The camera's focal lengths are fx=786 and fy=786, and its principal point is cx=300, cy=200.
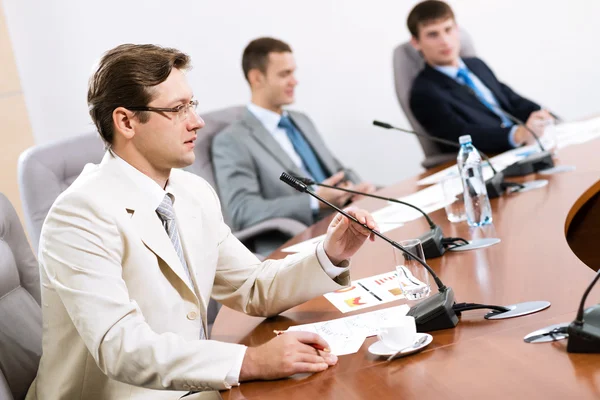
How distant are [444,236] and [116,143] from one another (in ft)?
3.01

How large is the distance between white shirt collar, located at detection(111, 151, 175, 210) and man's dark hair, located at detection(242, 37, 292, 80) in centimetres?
228

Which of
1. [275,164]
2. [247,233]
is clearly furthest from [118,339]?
[275,164]

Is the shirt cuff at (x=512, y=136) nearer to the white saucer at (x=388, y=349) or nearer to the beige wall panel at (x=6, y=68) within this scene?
the white saucer at (x=388, y=349)

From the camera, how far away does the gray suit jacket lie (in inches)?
137

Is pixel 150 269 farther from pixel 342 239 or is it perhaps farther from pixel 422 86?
pixel 422 86

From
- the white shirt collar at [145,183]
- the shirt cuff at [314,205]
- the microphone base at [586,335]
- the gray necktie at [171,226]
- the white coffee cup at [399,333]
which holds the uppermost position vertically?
the white shirt collar at [145,183]

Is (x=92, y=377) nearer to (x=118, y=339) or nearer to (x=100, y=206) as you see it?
(x=118, y=339)

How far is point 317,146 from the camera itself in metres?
4.04

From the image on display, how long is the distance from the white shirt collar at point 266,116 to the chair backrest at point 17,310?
1968mm

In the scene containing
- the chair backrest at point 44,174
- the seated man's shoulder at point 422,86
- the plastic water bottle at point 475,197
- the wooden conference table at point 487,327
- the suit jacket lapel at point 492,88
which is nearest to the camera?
the wooden conference table at point 487,327

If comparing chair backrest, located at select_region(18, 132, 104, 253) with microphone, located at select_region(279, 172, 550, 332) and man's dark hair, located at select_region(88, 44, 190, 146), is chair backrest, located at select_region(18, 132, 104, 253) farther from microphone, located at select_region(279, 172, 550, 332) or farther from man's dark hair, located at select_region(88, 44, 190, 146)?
microphone, located at select_region(279, 172, 550, 332)

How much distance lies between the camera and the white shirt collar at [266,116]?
3.90 m

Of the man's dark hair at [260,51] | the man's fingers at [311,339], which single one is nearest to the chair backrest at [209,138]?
the man's dark hair at [260,51]

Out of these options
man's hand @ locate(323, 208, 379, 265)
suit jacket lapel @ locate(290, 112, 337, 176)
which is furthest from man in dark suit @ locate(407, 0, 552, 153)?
man's hand @ locate(323, 208, 379, 265)
